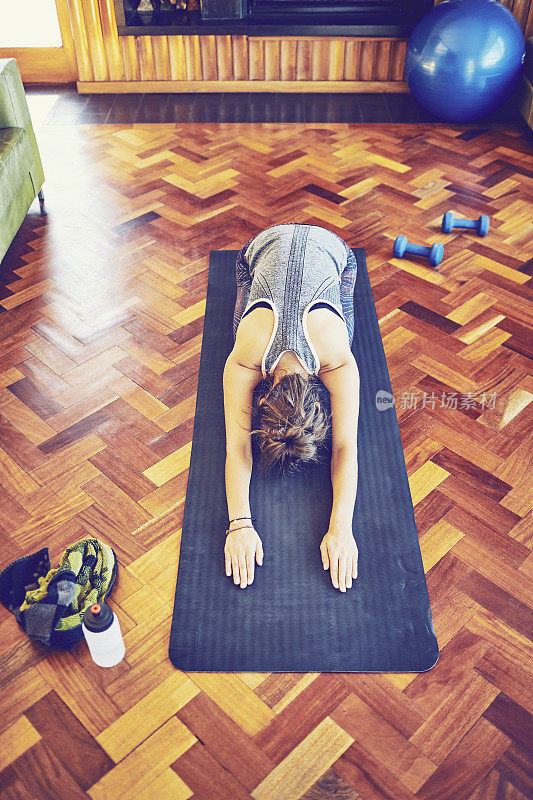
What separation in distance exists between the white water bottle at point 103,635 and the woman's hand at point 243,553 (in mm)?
297

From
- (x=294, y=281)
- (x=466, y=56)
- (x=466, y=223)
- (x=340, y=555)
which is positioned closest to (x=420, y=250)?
(x=466, y=223)

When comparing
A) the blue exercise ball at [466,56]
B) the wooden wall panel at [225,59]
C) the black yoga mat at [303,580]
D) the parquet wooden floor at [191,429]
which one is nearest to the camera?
the parquet wooden floor at [191,429]

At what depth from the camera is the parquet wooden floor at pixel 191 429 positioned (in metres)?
1.28

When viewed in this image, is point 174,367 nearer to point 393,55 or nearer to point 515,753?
point 515,753

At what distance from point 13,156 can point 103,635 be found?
1877 mm

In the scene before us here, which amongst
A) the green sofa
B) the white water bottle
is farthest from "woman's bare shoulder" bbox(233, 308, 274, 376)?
the green sofa

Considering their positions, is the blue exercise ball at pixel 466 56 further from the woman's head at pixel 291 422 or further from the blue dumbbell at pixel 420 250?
the woman's head at pixel 291 422

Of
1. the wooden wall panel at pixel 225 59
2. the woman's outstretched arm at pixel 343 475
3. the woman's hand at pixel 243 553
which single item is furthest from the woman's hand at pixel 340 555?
the wooden wall panel at pixel 225 59

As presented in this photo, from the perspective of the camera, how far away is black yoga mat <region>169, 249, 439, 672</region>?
55.7 inches

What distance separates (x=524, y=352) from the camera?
84.0 inches

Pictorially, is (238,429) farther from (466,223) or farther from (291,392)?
(466,223)

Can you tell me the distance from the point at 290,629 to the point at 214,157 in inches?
95.6

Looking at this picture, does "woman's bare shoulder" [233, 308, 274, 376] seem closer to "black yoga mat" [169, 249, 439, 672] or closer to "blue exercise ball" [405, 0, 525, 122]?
"black yoga mat" [169, 249, 439, 672]

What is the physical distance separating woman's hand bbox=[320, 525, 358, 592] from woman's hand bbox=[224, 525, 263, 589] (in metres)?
0.16
